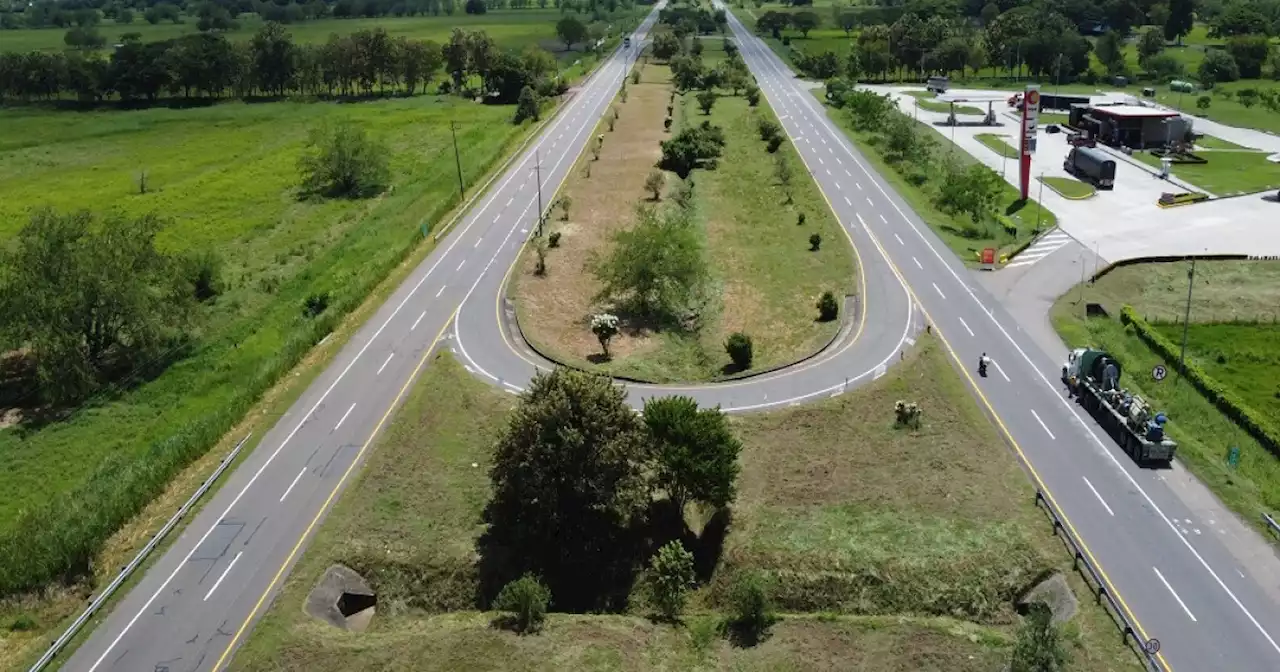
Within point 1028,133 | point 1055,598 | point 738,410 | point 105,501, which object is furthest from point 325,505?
point 1028,133

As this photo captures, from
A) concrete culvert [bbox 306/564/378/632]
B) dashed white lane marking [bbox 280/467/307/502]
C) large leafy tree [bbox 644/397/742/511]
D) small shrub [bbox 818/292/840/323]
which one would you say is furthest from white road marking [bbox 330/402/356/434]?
small shrub [bbox 818/292/840/323]

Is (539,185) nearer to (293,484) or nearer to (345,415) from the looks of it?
(345,415)

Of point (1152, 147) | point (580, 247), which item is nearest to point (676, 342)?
point (580, 247)

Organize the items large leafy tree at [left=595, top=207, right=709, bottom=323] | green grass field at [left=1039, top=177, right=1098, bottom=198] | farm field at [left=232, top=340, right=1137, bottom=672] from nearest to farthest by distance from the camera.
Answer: farm field at [left=232, top=340, right=1137, bottom=672], large leafy tree at [left=595, top=207, right=709, bottom=323], green grass field at [left=1039, top=177, right=1098, bottom=198]

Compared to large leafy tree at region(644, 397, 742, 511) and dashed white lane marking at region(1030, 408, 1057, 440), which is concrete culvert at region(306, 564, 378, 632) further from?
dashed white lane marking at region(1030, 408, 1057, 440)

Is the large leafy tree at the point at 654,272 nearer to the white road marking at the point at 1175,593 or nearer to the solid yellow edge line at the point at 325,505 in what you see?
the solid yellow edge line at the point at 325,505

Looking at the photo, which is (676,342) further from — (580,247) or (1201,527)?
(1201,527)
